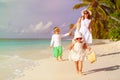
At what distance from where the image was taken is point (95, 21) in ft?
135

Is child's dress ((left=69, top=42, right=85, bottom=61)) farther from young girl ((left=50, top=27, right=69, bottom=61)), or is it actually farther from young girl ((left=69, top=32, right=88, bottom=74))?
young girl ((left=50, top=27, right=69, bottom=61))

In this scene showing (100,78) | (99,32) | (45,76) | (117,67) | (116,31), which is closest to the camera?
(100,78)

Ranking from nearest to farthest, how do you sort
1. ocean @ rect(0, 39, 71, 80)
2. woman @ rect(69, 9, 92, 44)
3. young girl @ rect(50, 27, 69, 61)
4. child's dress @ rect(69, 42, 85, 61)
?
child's dress @ rect(69, 42, 85, 61)
woman @ rect(69, 9, 92, 44)
ocean @ rect(0, 39, 71, 80)
young girl @ rect(50, 27, 69, 61)

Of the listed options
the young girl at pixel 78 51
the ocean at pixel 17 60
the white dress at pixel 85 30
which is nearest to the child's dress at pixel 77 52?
the young girl at pixel 78 51

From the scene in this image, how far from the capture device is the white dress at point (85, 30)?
892cm

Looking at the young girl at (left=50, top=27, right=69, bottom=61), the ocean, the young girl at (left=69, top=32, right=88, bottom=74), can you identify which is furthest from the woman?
the young girl at (left=50, top=27, right=69, bottom=61)

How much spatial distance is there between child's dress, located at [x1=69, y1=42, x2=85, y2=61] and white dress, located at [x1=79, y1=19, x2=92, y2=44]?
0.37m

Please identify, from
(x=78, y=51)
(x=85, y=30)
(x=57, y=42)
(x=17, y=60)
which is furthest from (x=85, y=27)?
(x=17, y=60)

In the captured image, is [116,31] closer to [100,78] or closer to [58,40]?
[58,40]

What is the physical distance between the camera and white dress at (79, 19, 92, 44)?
892 centimetres

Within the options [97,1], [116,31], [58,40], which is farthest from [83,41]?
[97,1]

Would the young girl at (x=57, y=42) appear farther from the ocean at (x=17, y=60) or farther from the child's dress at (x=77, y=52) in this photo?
the child's dress at (x=77, y=52)

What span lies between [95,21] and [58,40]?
28874 millimetres

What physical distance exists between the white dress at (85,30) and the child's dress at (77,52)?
14.5 inches
